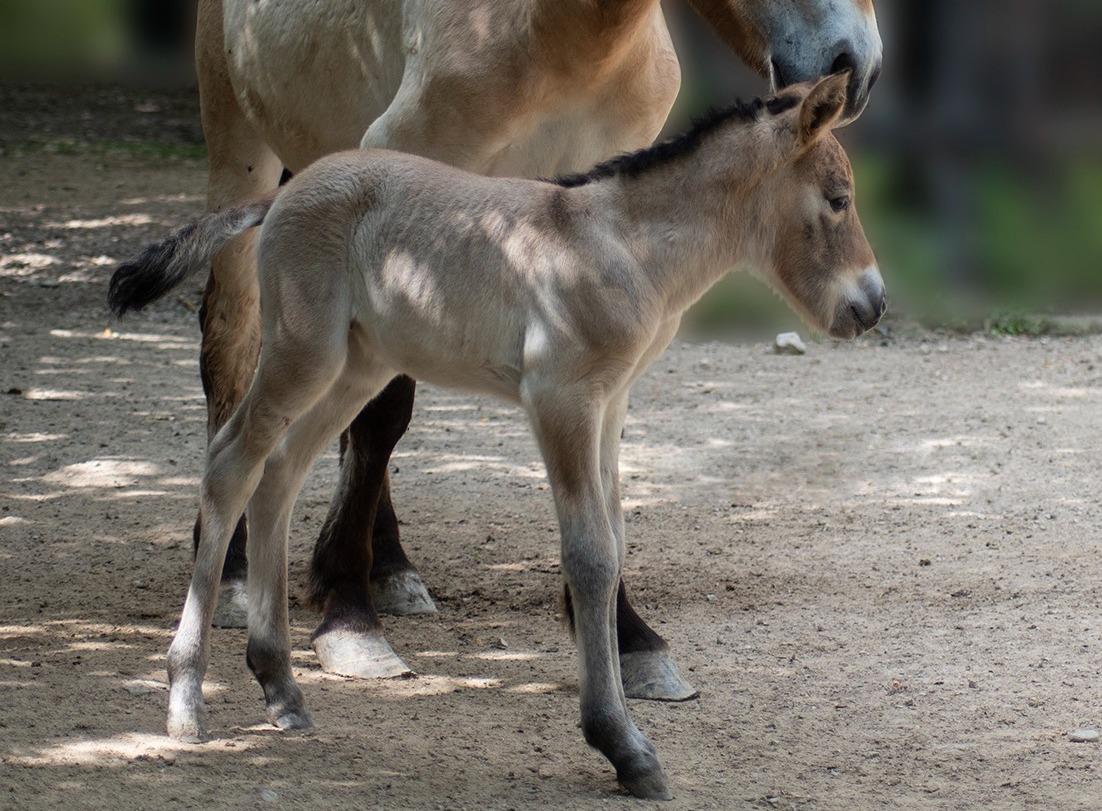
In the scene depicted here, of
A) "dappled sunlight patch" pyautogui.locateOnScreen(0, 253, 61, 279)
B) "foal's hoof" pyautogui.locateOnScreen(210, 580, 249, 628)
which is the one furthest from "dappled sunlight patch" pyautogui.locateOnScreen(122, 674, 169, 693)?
"dappled sunlight patch" pyautogui.locateOnScreen(0, 253, 61, 279)

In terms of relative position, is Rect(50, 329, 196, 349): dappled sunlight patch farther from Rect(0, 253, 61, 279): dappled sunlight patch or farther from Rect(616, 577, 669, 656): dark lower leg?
Rect(616, 577, 669, 656): dark lower leg

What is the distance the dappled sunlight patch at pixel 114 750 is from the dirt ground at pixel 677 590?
0.01 m

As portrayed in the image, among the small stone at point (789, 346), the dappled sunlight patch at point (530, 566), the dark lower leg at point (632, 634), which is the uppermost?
the small stone at point (789, 346)

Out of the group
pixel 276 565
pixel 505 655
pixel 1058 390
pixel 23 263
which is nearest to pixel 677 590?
pixel 505 655

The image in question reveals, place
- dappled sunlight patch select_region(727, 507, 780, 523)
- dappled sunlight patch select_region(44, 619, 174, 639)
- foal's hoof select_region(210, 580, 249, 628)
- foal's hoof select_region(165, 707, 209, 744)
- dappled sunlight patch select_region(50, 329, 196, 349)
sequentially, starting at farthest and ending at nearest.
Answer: dappled sunlight patch select_region(50, 329, 196, 349) → dappled sunlight patch select_region(727, 507, 780, 523) → foal's hoof select_region(210, 580, 249, 628) → dappled sunlight patch select_region(44, 619, 174, 639) → foal's hoof select_region(165, 707, 209, 744)

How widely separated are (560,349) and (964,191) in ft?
28.3

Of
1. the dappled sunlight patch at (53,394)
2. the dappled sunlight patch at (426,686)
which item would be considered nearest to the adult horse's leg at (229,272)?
the dappled sunlight patch at (426,686)

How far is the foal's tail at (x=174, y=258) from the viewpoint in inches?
143

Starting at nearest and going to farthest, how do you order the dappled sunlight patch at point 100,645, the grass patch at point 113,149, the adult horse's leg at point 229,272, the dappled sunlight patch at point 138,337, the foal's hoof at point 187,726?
the foal's hoof at point 187,726
the dappled sunlight patch at point 100,645
the adult horse's leg at point 229,272
the dappled sunlight patch at point 138,337
the grass patch at point 113,149

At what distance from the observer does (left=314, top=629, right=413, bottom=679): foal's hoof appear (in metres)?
4.29

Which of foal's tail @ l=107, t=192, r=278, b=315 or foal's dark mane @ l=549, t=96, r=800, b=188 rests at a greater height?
foal's dark mane @ l=549, t=96, r=800, b=188

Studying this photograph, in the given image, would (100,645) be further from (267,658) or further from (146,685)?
(267,658)

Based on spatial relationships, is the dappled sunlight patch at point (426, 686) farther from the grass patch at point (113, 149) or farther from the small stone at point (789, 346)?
the grass patch at point (113, 149)

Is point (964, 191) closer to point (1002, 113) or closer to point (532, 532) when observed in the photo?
point (1002, 113)
